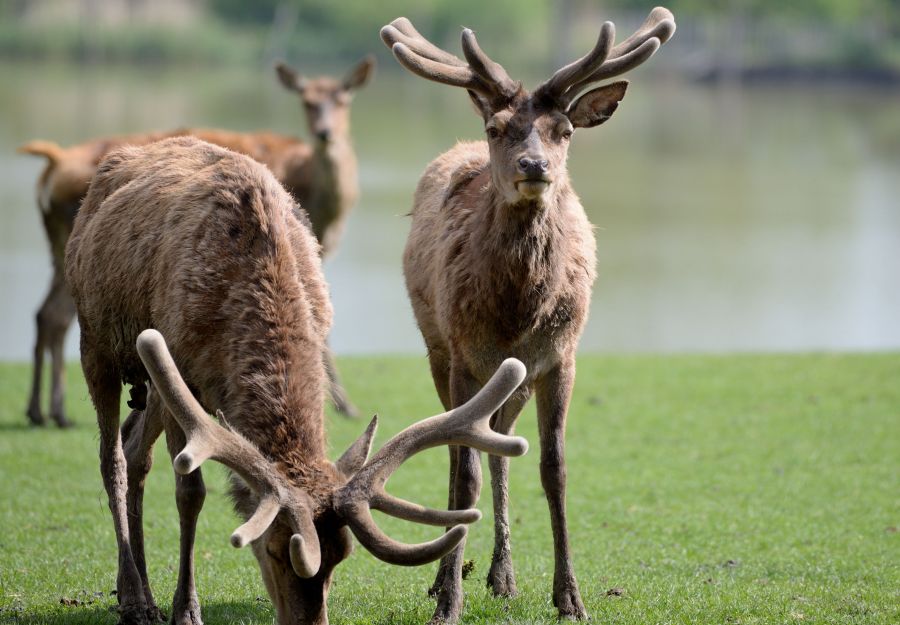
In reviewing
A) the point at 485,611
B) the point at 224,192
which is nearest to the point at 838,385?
the point at 485,611

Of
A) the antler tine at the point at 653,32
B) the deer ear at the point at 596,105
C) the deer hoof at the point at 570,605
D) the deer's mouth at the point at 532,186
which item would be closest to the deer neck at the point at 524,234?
the deer's mouth at the point at 532,186

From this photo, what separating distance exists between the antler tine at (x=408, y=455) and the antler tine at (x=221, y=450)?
180mm

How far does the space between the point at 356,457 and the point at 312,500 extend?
0.37 metres

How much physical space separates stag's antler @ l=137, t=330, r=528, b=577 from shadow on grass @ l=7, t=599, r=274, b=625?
4.92 feet

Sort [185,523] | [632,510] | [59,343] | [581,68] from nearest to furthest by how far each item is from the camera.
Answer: [185,523] → [581,68] → [632,510] → [59,343]

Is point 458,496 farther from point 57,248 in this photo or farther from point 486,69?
point 57,248

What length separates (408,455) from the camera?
17.1 ft

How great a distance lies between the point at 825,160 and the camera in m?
35.2

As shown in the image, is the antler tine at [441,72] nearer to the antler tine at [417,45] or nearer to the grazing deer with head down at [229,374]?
the antler tine at [417,45]

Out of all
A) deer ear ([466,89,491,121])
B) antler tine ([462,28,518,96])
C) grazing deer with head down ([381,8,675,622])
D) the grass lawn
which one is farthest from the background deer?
antler tine ([462,28,518,96])

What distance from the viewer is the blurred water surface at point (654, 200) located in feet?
62.0

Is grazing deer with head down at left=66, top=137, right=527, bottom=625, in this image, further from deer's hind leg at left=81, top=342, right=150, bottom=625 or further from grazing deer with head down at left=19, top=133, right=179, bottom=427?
→ grazing deer with head down at left=19, top=133, right=179, bottom=427

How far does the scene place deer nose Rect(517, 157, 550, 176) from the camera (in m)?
5.88

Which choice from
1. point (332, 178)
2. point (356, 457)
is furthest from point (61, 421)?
point (356, 457)
